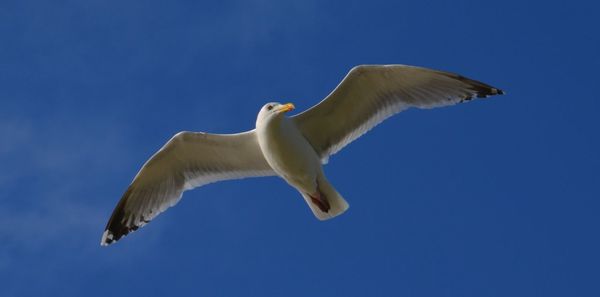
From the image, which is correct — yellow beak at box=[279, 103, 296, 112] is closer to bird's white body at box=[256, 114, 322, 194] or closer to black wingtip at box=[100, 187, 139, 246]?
bird's white body at box=[256, 114, 322, 194]

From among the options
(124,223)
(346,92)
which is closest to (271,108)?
(346,92)

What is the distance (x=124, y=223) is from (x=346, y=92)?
260 centimetres

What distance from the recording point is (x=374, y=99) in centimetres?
939

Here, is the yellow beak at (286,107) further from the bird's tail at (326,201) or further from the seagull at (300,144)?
the bird's tail at (326,201)

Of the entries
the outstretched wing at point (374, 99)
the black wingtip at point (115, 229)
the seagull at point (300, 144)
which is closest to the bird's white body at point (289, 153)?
the seagull at point (300, 144)

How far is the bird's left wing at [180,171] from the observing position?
9320 mm

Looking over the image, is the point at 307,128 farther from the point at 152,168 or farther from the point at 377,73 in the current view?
the point at 152,168

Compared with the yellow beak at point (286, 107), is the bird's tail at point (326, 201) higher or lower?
lower

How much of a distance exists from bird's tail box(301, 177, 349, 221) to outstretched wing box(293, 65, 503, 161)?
0.44 metres

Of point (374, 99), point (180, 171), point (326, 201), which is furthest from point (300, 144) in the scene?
point (180, 171)

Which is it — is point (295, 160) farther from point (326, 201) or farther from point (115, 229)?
point (115, 229)

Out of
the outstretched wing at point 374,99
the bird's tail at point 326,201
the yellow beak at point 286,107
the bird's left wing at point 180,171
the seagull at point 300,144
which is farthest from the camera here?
the bird's left wing at point 180,171

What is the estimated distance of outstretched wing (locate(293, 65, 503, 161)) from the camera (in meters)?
9.22

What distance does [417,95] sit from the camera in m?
9.42
